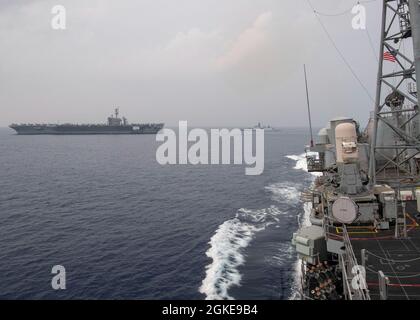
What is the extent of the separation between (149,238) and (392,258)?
25.9 meters

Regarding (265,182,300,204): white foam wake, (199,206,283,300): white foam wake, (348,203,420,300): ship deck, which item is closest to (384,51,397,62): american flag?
(348,203,420,300): ship deck

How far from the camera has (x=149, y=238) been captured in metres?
36.2

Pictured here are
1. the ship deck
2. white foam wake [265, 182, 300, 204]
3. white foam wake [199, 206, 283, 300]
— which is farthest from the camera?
white foam wake [265, 182, 300, 204]

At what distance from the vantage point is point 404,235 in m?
19.6

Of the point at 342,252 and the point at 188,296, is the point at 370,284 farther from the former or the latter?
the point at 188,296

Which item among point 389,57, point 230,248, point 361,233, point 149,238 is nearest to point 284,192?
point 230,248

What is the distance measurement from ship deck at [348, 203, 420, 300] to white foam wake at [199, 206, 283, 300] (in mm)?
10570

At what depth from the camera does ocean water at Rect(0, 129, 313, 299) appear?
A: 84.2 feet

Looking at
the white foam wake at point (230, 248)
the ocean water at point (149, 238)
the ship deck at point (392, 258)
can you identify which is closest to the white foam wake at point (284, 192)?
the ocean water at point (149, 238)

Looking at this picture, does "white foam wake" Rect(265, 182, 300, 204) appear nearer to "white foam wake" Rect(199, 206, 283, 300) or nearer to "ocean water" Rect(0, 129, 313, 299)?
"ocean water" Rect(0, 129, 313, 299)

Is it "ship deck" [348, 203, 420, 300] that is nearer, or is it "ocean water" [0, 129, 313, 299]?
"ship deck" [348, 203, 420, 300]

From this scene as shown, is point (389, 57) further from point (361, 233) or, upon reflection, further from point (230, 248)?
point (230, 248)

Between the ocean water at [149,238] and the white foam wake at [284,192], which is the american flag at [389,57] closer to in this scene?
the ocean water at [149,238]

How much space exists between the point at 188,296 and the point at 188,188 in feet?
141
